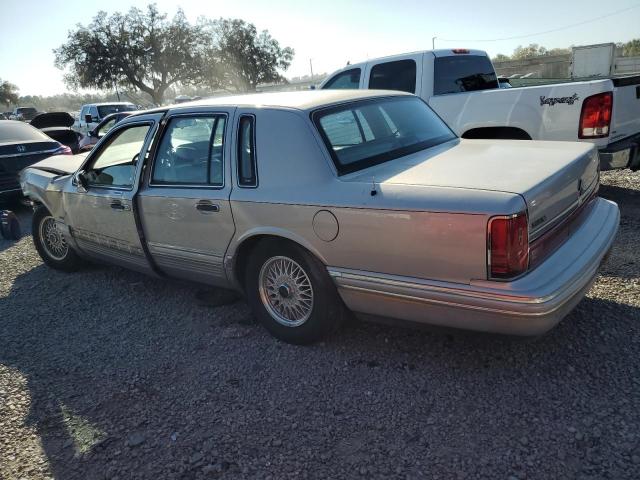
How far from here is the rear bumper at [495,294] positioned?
242 centimetres

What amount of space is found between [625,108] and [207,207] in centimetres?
441

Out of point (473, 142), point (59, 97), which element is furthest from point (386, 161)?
point (59, 97)

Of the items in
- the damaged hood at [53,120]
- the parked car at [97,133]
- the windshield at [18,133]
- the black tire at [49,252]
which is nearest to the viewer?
the black tire at [49,252]

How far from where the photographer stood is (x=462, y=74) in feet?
21.8

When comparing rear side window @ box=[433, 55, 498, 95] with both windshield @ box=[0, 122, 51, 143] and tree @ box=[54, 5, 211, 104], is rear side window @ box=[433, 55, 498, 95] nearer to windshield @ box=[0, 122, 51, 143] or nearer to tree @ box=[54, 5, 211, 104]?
windshield @ box=[0, 122, 51, 143]

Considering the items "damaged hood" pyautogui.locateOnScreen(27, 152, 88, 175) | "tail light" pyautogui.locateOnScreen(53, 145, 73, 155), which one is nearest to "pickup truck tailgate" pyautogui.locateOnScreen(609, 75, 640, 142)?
"damaged hood" pyautogui.locateOnScreen(27, 152, 88, 175)

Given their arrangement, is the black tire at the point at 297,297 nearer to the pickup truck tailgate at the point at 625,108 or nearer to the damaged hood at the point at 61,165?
the damaged hood at the point at 61,165

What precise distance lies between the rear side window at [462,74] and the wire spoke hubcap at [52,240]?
4.68 meters

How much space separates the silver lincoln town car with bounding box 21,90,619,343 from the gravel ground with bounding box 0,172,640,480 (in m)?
0.38

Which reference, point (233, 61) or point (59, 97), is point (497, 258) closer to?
point (233, 61)

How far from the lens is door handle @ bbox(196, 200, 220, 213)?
3.45 meters

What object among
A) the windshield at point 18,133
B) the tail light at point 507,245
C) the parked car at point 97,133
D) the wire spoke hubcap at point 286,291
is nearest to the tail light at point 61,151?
the windshield at point 18,133

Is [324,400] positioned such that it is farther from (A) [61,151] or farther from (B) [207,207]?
(A) [61,151]

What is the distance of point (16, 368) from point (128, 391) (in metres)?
1.03
